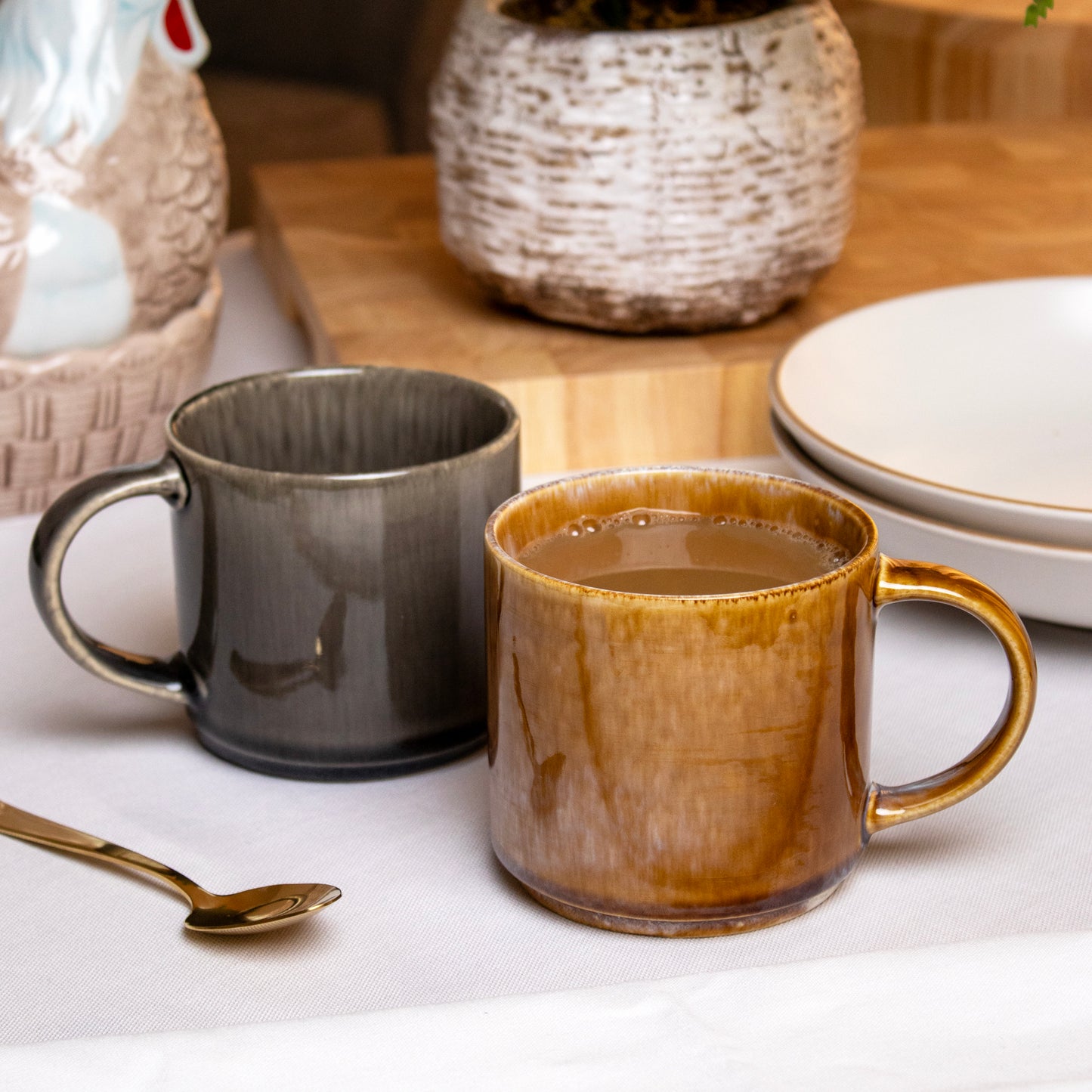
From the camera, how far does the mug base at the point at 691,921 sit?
361 millimetres

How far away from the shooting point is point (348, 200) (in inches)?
36.9

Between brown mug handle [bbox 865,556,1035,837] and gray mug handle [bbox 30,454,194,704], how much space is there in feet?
0.69

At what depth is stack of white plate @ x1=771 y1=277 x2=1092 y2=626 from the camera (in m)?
0.47

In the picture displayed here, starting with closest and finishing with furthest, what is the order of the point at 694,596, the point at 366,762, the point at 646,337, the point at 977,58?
the point at 694,596 < the point at 366,762 < the point at 646,337 < the point at 977,58

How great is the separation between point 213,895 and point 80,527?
119 mm

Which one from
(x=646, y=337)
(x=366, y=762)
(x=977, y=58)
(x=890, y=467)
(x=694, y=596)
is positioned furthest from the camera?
(x=977, y=58)

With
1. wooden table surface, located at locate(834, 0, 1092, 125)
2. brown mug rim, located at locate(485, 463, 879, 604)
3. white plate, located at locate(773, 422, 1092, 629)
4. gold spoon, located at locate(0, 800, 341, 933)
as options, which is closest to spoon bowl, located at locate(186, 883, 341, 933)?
gold spoon, located at locate(0, 800, 341, 933)

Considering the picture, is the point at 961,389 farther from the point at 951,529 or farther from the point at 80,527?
the point at 80,527

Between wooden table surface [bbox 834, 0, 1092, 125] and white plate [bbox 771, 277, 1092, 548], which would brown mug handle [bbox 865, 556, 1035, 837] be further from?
wooden table surface [bbox 834, 0, 1092, 125]

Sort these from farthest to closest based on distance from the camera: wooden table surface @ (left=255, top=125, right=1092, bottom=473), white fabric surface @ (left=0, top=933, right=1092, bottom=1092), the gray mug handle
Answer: wooden table surface @ (left=255, top=125, right=1092, bottom=473), the gray mug handle, white fabric surface @ (left=0, top=933, right=1092, bottom=1092)

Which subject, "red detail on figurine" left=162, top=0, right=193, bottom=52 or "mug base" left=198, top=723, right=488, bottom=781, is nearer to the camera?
"mug base" left=198, top=723, right=488, bottom=781

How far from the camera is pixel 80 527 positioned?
0.43 m

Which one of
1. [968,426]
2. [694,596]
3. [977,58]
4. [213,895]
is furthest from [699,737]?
[977,58]

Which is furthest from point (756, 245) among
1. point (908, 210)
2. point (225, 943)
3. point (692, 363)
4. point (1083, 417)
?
point (225, 943)
